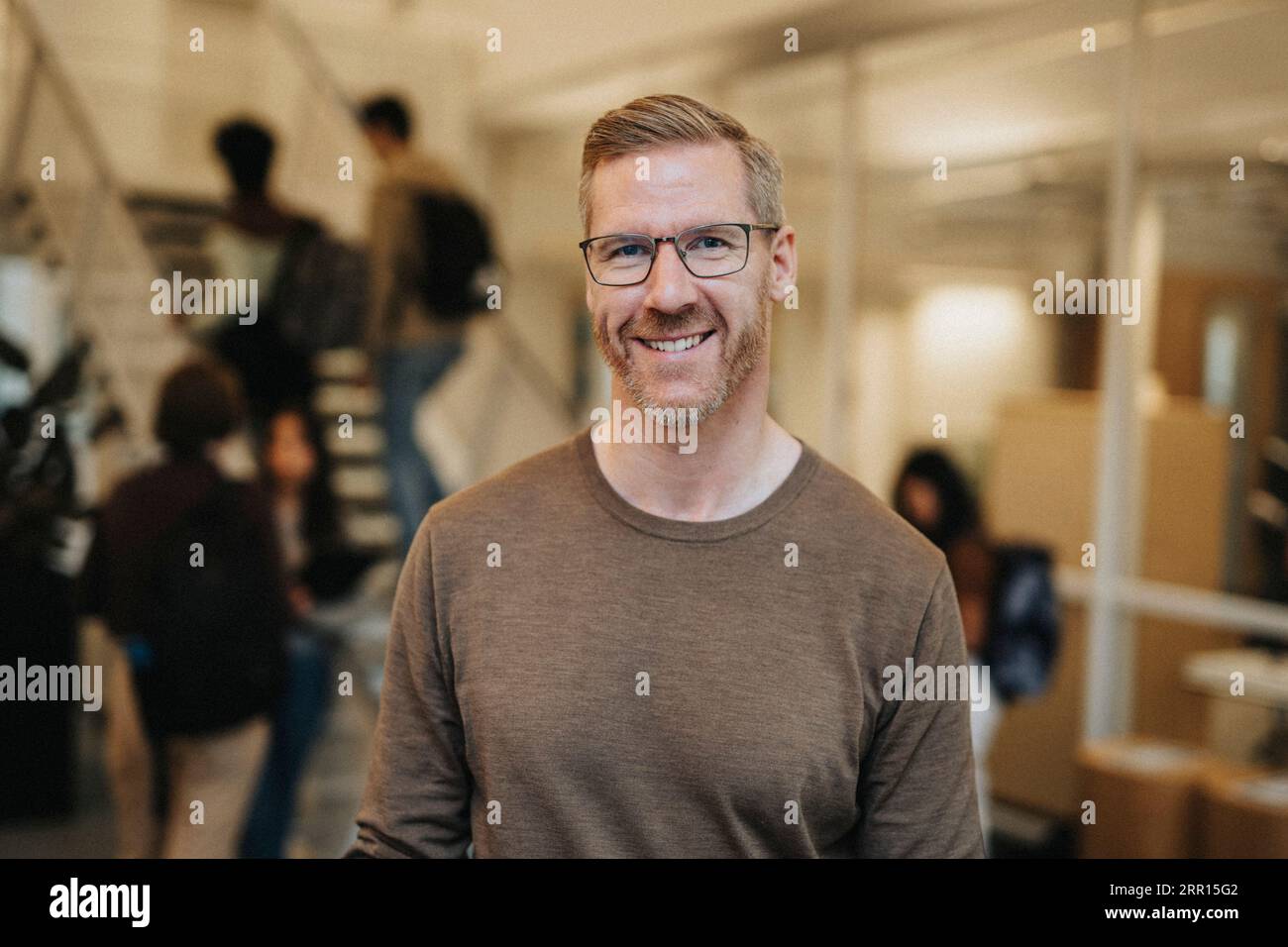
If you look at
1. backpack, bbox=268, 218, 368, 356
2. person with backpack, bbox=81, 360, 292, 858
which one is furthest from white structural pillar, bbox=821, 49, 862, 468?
person with backpack, bbox=81, 360, 292, 858

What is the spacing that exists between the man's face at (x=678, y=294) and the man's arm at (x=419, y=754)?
304 millimetres

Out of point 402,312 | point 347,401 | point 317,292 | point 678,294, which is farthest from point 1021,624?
point 347,401

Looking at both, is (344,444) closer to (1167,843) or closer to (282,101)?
(282,101)

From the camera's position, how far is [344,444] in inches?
236

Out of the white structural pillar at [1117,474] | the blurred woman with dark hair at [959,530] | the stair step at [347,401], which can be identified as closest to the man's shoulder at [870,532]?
the blurred woman with dark hair at [959,530]

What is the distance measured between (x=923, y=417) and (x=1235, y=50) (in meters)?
1.75

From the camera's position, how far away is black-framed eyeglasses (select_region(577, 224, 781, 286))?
1.22 m

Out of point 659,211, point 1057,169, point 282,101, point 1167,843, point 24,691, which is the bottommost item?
point 1167,843

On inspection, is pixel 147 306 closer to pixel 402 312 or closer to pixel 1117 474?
pixel 402 312

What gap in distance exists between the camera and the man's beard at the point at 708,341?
4.03ft

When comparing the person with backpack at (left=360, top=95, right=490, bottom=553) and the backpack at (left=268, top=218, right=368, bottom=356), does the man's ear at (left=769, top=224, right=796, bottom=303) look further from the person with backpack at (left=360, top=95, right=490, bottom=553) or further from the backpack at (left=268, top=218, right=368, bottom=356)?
the backpack at (left=268, top=218, right=368, bottom=356)
